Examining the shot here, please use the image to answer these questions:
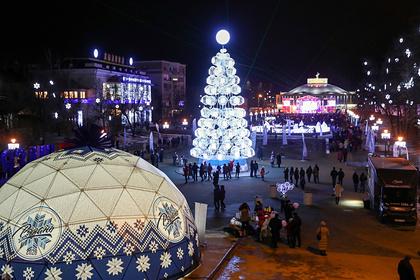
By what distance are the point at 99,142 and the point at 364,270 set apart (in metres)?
7.73

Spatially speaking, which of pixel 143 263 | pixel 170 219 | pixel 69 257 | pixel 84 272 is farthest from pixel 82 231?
pixel 170 219

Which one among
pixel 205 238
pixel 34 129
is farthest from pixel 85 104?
pixel 205 238

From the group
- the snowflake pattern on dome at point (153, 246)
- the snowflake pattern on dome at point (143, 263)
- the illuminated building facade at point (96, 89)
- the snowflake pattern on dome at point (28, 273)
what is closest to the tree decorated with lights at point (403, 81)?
the illuminated building facade at point (96, 89)

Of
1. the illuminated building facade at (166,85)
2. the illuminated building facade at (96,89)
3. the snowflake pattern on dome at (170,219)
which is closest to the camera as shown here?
the snowflake pattern on dome at (170,219)

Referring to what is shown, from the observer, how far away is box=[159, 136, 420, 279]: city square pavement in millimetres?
13828

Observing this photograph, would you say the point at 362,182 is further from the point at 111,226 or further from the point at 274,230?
the point at 111,226

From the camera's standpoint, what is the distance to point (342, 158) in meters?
37.5

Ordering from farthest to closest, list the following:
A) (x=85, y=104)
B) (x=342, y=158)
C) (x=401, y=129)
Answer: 1. (x=85, y=104)
2. (x=401, y=129)
3. (x=342, y=158)

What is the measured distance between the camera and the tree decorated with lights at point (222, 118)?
105ft

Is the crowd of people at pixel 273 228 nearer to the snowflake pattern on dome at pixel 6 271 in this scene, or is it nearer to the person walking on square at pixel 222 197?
the person walking on square at pixel 222 197

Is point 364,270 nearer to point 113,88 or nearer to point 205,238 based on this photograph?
point 205,238

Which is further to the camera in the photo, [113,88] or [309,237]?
[113,88]

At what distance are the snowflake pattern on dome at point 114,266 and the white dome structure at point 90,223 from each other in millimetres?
21

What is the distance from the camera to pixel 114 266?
11.5 metres
